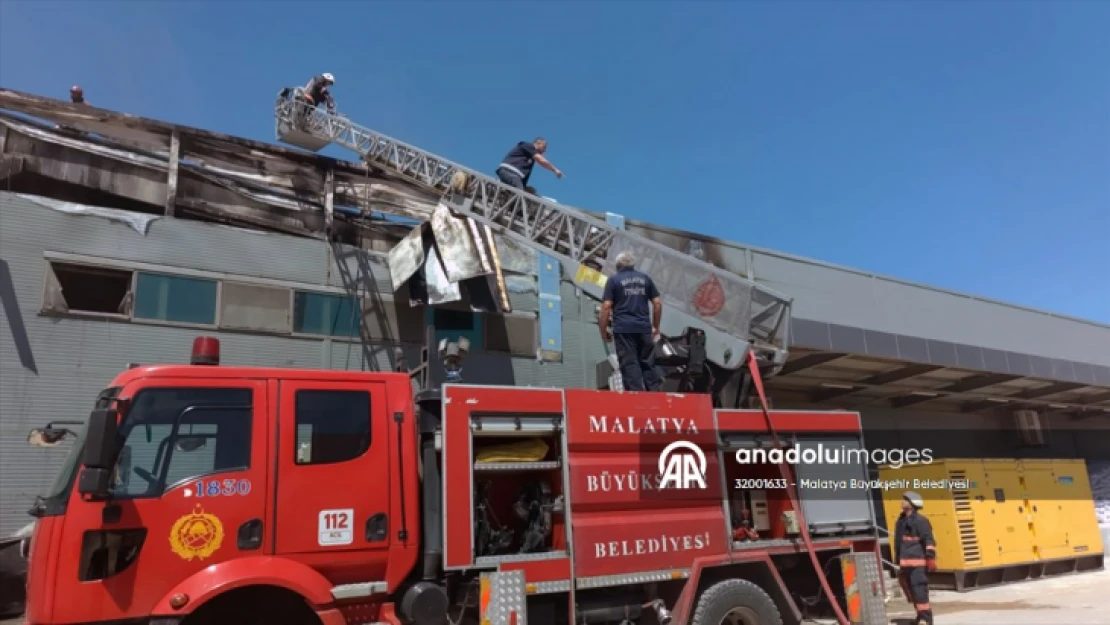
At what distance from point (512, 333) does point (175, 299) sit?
15.5 ft

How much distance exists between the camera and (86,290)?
8.88 metres

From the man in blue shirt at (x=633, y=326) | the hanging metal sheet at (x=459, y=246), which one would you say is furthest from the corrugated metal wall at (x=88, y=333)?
the man in blue shirt at (x=633, y=326)

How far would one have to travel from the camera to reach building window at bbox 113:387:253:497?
433cm

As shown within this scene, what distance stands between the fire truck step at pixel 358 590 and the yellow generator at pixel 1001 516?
11954mm

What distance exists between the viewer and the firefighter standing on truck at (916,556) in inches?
333

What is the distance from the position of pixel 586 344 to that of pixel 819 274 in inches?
234

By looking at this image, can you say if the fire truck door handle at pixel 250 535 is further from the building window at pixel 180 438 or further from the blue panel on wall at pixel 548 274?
the blue panel on wall at pixel 548 274

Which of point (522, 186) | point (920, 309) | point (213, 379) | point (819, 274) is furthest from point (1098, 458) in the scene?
point (213, 379)

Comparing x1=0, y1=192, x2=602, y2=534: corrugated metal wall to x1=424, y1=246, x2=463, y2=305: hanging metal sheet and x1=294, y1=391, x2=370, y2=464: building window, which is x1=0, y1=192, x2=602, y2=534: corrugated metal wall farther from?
x1=294, y1=391, x2=370, y2=464: building window

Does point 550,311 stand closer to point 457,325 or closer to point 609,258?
point 457,325

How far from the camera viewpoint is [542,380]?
11422mm

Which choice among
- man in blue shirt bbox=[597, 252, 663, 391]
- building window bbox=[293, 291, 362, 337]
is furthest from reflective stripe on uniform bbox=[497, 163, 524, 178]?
man in blue shirt bbox=[597, 252, 663, 391]

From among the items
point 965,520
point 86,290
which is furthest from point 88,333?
point 965,520

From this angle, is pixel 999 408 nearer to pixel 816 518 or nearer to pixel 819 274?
pixel 819 274
